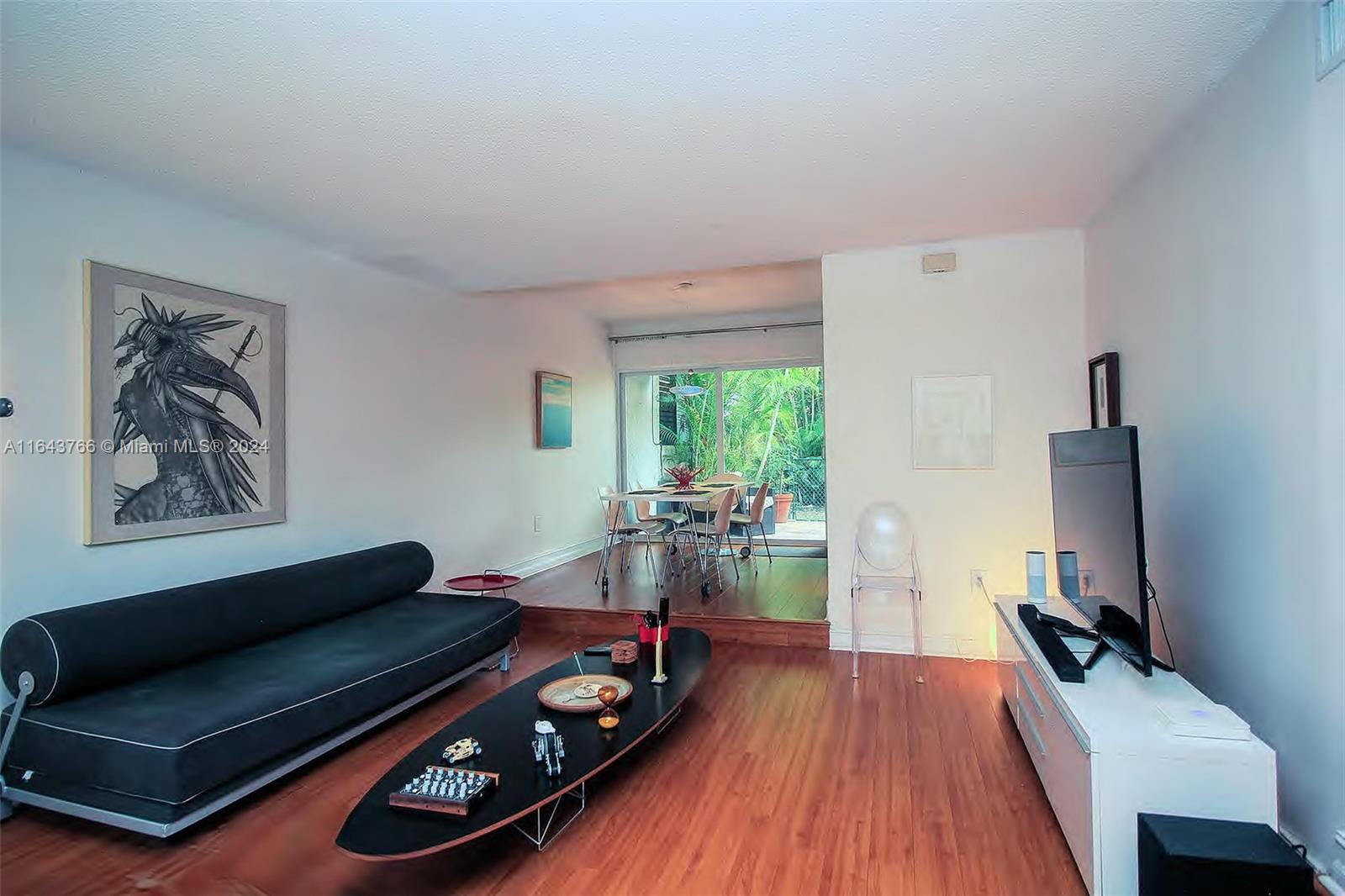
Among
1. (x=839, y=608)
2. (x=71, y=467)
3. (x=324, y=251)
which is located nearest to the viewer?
(x=71, y=467)

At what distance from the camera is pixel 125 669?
249 centimetres

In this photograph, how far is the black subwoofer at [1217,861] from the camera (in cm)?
145

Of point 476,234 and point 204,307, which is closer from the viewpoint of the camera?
point 204,307

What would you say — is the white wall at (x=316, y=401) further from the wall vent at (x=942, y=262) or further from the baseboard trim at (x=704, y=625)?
the wall vent at (x=942, y=262)

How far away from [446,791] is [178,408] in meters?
2.33

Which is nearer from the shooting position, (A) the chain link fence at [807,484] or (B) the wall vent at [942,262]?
(B) the wall vent at [942,262]

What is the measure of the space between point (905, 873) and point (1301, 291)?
204cm

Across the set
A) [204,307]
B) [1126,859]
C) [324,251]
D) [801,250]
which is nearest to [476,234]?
[324,251]

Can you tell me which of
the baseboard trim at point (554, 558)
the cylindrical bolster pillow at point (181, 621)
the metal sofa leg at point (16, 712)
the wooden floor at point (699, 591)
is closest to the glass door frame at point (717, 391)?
the baseboard trim at point (554, 558)

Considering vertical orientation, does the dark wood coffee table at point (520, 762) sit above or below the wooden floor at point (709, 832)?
above

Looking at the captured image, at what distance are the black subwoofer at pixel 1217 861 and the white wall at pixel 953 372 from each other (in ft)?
7.77

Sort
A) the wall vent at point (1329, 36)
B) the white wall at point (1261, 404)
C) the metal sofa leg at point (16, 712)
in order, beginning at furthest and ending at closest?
the metal sofa leg at point (16, 712) → the white wall at point (1261, 404) → the wall vent at point (1329, 36)

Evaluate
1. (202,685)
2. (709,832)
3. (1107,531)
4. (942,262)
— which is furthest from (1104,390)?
(202,685)

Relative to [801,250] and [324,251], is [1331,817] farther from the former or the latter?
[324,251]
